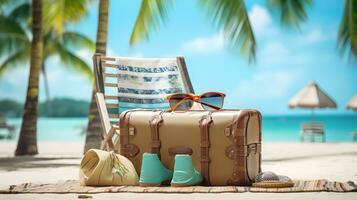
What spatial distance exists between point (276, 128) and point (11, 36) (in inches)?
1864

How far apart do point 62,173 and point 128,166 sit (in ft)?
7.57

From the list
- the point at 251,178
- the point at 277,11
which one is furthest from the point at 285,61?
the point at 251,178

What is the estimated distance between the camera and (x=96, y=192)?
19.7ft

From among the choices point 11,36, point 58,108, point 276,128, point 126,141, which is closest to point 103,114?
point 126,141

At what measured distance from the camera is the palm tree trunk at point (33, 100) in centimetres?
1384

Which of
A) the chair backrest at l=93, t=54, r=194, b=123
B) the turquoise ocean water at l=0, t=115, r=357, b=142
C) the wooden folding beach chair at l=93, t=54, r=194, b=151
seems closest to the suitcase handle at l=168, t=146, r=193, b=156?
the wooden folding beach chair at l=93, t=54, r=194, b=151

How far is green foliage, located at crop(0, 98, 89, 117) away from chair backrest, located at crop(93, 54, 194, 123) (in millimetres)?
74649

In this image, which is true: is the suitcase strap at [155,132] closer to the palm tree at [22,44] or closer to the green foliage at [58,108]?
the palm tree at [22,44]

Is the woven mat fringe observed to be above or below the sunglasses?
below

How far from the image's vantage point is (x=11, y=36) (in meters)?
26.2

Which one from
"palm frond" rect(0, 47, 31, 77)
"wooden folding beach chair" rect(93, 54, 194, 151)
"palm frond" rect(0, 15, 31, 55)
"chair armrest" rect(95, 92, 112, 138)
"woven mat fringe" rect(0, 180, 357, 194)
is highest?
"palm frond" rect(0, 15, 31, 55)

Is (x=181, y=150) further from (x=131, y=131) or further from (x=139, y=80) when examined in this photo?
(x=139, y=80)

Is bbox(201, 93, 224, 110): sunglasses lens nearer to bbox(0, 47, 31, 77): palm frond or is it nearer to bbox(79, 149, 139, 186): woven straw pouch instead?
bbox(79, 149, 139, 186): woven straw pouch

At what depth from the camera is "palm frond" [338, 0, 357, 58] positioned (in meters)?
12.6
